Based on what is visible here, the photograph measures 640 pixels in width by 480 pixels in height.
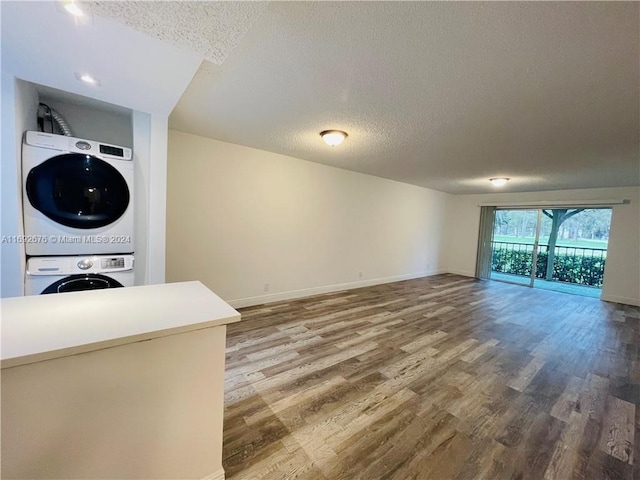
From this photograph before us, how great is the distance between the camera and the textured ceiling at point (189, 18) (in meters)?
1.12

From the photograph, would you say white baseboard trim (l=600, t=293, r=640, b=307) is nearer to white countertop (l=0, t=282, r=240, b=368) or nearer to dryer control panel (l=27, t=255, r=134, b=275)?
white countertop (l=0, t=282, r=240, b=368)

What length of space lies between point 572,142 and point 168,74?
3874 millimetres

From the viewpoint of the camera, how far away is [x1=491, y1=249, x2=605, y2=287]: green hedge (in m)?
6.39

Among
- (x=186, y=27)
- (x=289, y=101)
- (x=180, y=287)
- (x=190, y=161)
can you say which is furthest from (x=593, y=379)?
(x=190, y=161)

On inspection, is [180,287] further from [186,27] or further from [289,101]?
[289,101]

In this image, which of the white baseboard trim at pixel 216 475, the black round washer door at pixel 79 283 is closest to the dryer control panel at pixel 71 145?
the black round washer door at pixel 79 283

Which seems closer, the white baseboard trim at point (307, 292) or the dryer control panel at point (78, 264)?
the dryer control panel at point (78, 264)

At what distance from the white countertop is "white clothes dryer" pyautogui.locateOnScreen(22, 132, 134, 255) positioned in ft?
2.95

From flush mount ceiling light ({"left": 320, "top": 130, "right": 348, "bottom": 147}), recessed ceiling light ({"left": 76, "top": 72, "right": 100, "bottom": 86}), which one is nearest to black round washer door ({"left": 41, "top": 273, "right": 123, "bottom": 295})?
recessed ceiling light ({"left": 76, "top": 72, "right": 100, "bottom": 86})

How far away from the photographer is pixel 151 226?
2.27 metres

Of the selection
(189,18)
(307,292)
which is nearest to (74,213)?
(189,18)

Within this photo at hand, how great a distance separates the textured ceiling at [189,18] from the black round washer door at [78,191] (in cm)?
114

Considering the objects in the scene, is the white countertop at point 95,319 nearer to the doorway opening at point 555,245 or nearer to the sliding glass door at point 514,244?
the doorway opening at point 555,245

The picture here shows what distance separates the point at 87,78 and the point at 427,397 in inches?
131
